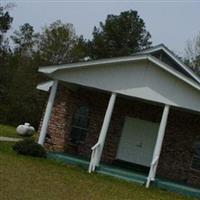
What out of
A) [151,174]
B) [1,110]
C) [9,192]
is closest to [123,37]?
[1,110]

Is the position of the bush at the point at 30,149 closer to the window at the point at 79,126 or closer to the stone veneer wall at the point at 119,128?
the stone veneer wall at the point at 119,128

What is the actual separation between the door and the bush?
15.3ft

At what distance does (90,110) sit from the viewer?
2369cm

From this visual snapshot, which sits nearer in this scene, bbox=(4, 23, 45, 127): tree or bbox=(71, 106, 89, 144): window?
bbox=(71, 106, 89, 144): window

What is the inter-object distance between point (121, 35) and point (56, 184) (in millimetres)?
44948

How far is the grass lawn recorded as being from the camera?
517 inches

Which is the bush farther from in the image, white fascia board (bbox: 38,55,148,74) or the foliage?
the foliage

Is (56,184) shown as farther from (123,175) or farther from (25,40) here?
(25,40)

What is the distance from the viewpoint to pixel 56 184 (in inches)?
589

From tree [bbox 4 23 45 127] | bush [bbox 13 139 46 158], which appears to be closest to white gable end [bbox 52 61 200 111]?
bush [bbox 13 139 46 158]

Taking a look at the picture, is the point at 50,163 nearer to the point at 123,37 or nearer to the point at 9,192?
the point at 9,192

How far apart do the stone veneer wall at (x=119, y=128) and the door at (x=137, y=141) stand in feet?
0.78

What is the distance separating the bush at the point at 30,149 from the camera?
19.6 m

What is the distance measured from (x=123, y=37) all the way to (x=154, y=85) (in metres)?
39.4
